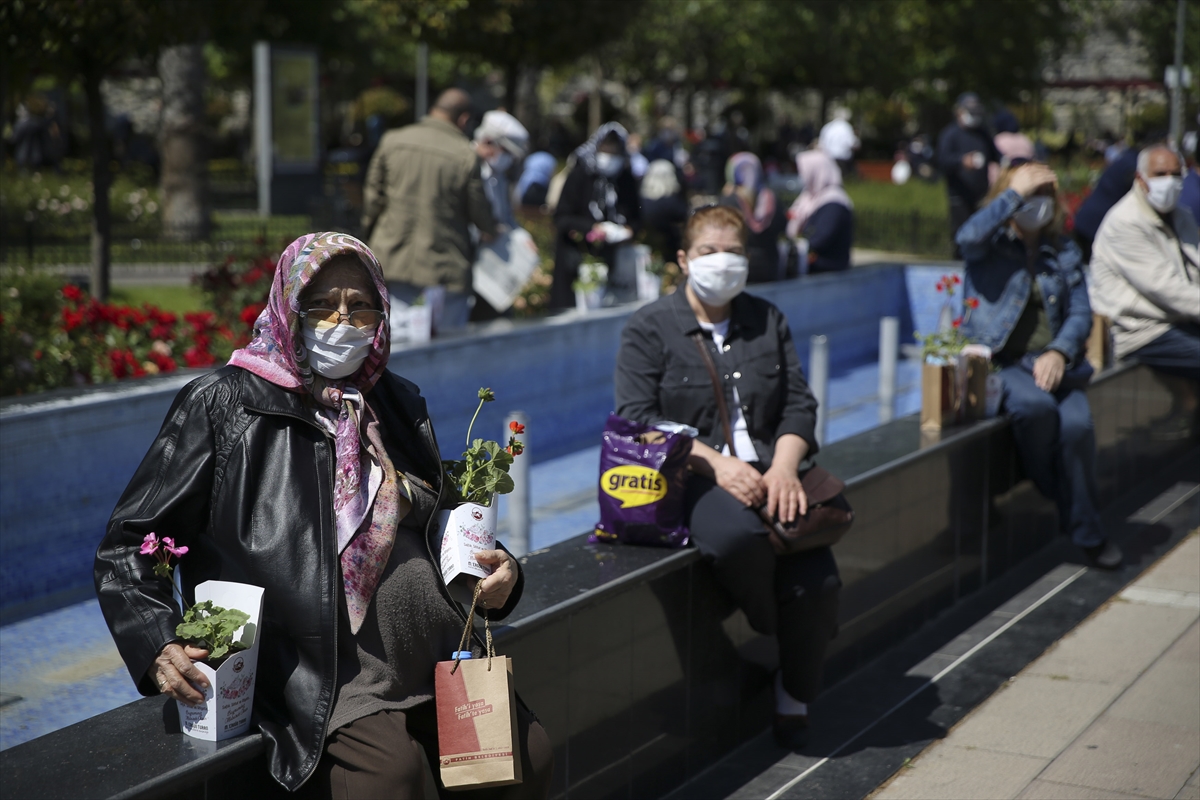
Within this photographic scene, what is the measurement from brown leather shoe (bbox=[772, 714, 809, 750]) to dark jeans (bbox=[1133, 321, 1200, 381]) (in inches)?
174

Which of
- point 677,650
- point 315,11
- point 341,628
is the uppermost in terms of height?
point 315,11

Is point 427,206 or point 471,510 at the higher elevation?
point 427,206

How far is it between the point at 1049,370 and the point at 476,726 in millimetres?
4485

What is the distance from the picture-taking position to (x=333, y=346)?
3.13m

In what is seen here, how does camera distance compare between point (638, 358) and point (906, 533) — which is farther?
point (906, 533)

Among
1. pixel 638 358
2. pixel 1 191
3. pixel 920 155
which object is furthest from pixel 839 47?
pixel 638 358

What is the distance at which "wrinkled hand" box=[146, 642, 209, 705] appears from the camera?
274cm

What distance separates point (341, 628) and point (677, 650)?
1.63m

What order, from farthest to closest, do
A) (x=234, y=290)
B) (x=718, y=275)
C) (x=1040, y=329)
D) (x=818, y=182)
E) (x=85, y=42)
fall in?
(x=818, y=182)
(x=85, y=42)
(x=234, y=290)
(x=1040, y=329)
(x=718, y=275)

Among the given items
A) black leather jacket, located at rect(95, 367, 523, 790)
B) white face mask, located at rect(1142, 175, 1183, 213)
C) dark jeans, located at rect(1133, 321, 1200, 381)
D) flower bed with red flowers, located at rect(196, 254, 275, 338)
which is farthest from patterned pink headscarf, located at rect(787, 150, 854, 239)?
black leather jacket, located at rect(95, 367, 523, 790)

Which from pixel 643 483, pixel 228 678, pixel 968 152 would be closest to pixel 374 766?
pixel 228 678

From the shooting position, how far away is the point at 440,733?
2.98m

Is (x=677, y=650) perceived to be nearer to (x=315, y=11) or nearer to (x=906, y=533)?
(x=906, y=533)

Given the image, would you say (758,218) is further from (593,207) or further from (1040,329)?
(1040,329)
